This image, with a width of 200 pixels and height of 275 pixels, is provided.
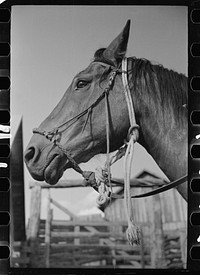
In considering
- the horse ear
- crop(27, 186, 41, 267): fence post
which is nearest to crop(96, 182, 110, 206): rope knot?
crop(27, 186, 41, 267): fence post

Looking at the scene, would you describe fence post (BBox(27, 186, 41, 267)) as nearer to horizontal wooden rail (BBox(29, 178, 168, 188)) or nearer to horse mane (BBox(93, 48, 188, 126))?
horizontal wooden rail (BBox(29, 178, 168, 188))

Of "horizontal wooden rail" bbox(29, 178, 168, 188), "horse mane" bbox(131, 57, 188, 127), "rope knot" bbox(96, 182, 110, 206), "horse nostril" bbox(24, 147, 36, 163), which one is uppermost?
"horse mane" bbox(131, 57, 188, 127)

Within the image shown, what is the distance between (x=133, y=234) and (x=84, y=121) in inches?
16.1

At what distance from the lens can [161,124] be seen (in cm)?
195

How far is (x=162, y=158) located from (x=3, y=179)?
0.54m

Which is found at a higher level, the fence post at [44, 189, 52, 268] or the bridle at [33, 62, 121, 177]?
the bridle at [33, 62, 121, 177]

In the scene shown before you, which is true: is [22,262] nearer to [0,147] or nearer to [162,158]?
[0,147]

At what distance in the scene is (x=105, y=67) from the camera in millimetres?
1949

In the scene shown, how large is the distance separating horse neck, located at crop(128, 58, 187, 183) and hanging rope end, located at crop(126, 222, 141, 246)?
0.69 ft

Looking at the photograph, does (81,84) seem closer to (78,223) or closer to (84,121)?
(84,121)

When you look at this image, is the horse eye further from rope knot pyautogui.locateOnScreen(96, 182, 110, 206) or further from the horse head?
rope knot pyautogui.locateOnScreen(96, 182, 110, 206)

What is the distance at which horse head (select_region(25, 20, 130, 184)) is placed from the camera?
1.92m

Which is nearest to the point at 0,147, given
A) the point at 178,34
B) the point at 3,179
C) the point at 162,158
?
the point at 3,179

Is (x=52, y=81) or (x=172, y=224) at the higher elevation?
(x=52, y=81)
